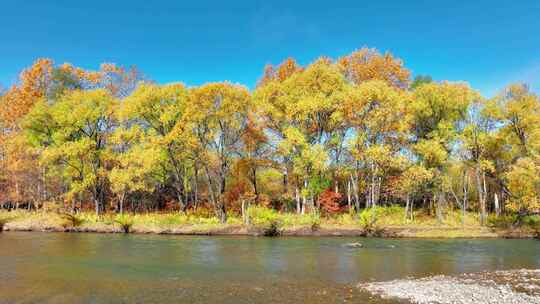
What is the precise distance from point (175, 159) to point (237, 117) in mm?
10802

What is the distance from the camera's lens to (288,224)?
1766 inches

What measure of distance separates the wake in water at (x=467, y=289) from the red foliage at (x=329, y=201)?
28.4 metres

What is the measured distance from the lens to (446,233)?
137 feet

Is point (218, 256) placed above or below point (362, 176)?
below

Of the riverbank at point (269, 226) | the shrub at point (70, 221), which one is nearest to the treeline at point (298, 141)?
the riverbank at point (269, 226)

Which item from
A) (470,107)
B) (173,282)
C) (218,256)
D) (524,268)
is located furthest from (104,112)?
(524,268)

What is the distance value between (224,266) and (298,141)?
78.6ft

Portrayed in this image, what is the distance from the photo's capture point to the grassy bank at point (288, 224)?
1666 inches

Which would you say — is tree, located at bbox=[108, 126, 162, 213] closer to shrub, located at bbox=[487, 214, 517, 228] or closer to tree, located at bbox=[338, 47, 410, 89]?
tree, located at bbox=[338, 47, 410, 89]

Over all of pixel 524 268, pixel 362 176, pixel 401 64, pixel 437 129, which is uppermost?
pixel 401 64

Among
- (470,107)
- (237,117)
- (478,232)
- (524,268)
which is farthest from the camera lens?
(237,117)

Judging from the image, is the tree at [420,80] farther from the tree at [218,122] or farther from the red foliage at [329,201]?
the tree at [218,122]

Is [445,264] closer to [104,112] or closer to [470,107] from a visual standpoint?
[470,107]

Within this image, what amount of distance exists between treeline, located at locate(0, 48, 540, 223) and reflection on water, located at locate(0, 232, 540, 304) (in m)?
11.6
